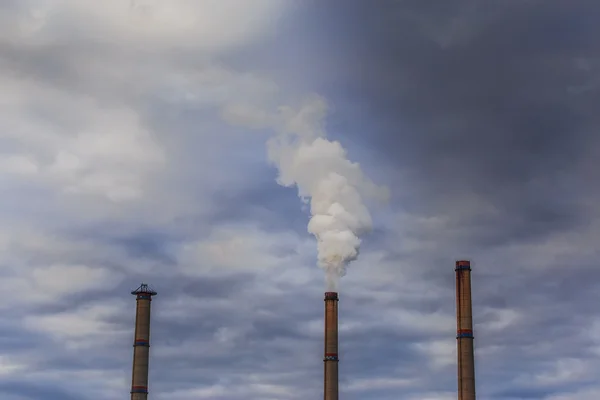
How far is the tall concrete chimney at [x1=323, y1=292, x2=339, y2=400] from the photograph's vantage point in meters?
83.7

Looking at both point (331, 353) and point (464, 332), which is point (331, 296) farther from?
point (464, 332)

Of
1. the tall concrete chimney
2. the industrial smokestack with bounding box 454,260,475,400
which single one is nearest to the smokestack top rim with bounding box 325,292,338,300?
the tall concrete chimney

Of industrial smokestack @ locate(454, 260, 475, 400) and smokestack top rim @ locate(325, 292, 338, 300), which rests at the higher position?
smokestack top rim @ locate(325, 292, 338, 300)

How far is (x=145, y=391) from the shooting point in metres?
94.1

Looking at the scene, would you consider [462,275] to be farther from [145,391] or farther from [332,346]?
[145,391]

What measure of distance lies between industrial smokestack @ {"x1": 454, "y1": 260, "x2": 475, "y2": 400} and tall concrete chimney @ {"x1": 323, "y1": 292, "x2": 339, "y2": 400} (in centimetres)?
1204

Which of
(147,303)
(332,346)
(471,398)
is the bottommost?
(471,398)

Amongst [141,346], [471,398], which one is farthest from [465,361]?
[141,346]

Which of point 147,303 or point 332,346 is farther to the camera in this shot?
point 147,303

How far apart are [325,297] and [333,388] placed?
8.13 metres

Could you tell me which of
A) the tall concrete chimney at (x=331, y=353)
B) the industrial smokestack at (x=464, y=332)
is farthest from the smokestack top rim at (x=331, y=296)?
the industrial smokestack at (x=464, y=332)

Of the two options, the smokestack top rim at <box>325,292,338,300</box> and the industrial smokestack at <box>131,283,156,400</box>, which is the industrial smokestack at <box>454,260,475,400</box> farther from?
the industrial smokestack at <box>131,283,156,400</box>

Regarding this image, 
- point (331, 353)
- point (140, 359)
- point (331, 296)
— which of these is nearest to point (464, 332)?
point (331, 353)

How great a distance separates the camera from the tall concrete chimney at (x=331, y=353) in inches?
3295
